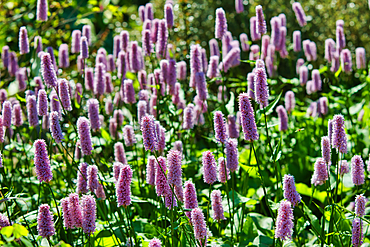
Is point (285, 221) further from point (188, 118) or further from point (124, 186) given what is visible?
point (188, 118)

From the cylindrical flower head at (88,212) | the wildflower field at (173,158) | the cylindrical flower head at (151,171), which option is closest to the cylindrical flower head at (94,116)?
the wildflower field at (173,158)

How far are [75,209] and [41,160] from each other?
298 mm

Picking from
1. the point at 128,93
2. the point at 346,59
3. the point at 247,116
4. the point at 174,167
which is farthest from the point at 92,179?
the point at 346,59

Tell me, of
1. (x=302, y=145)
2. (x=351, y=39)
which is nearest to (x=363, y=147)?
(x=302, y=145)

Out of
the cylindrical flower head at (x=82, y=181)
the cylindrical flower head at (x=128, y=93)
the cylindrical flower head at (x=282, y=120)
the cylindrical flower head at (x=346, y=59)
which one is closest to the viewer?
the cylindrical flower head at (x=82, y=181)

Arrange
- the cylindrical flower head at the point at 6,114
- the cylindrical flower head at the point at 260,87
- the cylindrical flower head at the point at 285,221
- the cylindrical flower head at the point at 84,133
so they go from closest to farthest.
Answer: the cylindrical flower head at the point at 285,221 < the cylindrical flower head at the point at 260,87 < the cylindrical flower head at the point at 84,133 < the cylindrical flower head at the point at 6,114

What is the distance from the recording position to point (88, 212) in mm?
1946

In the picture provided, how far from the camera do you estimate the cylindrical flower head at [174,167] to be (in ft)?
6.43

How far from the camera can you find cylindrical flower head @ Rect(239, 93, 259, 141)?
1.94 meters

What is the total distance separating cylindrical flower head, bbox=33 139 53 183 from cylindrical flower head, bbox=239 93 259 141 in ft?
3.27

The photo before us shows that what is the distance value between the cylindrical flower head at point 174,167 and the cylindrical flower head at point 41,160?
617 millimetres

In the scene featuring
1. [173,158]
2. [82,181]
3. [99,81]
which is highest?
[99,81]

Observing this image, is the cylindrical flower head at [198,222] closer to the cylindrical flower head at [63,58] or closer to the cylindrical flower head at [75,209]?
the cylindrical flower head at [75,209]

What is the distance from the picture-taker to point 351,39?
25.0 ft
